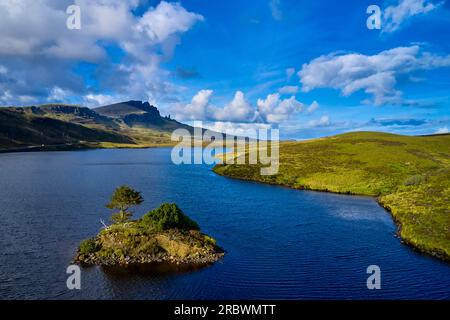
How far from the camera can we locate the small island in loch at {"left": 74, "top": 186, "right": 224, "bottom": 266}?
164ft

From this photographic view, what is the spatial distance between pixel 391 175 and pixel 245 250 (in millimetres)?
87057

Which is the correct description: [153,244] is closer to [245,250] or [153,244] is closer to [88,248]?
[88,248]

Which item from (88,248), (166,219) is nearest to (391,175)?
(166,219)

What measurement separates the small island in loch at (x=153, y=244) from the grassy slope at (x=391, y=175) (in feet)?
121

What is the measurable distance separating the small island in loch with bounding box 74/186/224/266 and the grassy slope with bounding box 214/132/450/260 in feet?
121

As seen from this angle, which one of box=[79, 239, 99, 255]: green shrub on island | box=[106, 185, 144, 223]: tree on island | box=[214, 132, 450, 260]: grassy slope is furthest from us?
box=[214, 132, 450, 260]: grassy slope

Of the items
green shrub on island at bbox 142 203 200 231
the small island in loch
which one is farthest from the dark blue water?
green shrub on island at bbox 142 203 200 231

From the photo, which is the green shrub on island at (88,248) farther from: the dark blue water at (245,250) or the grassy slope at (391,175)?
the grassy slope at (391,175)

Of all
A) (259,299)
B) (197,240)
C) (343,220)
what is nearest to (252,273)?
(259,299)

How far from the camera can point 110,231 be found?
181 feet

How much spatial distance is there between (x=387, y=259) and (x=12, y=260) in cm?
5554

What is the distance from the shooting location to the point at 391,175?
122312 mm

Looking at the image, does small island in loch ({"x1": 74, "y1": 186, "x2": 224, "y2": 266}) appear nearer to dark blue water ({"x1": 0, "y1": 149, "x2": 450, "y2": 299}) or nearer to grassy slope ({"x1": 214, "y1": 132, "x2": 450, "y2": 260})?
dark blue water ({"x1": 0, "y1": 149, "x2": 450, "y2": 299})

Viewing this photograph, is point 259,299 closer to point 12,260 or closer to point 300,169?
point 12,260
